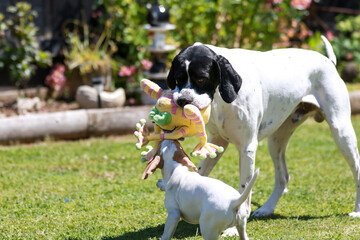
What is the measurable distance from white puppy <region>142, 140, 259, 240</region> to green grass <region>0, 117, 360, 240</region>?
850 millimetres

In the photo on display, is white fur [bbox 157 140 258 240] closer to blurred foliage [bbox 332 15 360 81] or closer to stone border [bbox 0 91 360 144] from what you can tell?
stone border [bbox 0 91 360 144]

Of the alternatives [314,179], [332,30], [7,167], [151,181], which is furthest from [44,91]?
[332,30]

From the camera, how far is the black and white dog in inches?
154

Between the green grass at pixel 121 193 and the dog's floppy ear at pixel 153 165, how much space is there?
0.91 m

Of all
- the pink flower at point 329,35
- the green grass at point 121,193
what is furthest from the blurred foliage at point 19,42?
the pink flower at point 329,35

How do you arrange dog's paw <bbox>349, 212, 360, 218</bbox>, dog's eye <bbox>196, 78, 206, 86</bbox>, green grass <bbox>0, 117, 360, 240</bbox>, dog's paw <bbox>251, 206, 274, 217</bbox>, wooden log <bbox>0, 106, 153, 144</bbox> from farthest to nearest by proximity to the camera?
wooden log <bbox>0, 106, 153, 144</bbox> < dog's paw <bbox>251, 206, 274, 217</bbox> < dog's paw <bbox>349, 212, 360, 218</bbox> < green grass <bbox>0, 117, 360, 240</bbox> < dog's eye <bbox>196, 78, 206, 86</bbox>

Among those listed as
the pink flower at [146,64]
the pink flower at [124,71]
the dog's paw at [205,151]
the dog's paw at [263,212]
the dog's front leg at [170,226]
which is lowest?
the pink flower at [124,71]

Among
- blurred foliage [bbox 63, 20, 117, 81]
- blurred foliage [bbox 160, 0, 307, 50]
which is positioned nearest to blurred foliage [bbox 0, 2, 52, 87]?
blurred foliage [bbox 63, 20, 117, 81]

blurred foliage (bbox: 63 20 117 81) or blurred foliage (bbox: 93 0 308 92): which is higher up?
blurred foliage (bbox: 93 0 308 92)

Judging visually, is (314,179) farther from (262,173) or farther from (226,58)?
(226,58)

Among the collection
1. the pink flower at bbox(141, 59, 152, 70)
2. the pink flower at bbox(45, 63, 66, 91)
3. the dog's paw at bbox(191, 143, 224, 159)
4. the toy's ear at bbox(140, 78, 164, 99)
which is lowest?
the pink flower at bbox(45, 63, 66, 91)

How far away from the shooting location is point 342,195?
584 cm

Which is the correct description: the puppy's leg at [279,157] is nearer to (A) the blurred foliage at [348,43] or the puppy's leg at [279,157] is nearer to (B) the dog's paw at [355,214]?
(B) the dog's paw at [355,214]

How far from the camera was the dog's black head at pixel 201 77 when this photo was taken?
3811mm
